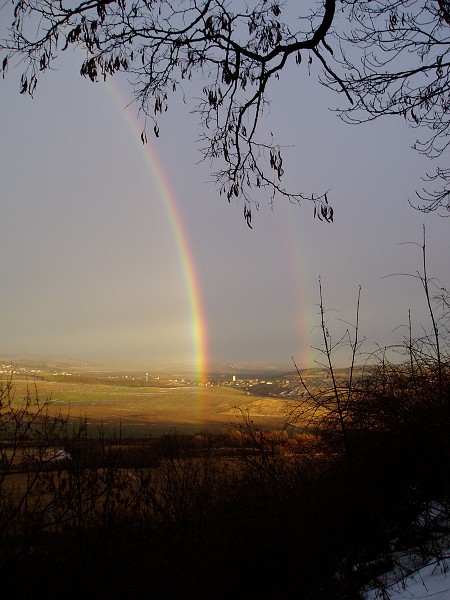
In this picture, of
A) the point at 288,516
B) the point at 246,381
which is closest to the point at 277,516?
the point at 288,516

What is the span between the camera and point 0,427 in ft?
13.4

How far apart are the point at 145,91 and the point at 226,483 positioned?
4.09 metres

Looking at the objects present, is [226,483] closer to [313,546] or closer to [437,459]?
[313,546]

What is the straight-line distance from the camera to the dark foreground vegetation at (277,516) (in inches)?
135

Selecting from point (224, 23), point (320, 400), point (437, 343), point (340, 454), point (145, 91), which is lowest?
point (340, 454)

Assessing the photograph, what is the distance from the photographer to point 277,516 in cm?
396

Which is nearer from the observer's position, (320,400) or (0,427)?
(0,427)

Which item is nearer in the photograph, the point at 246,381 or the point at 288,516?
the point at 288,516

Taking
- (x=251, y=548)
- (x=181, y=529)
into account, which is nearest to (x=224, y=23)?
(x=251, y=548)

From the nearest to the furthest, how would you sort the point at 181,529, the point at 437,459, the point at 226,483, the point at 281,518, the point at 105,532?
the point at 437,459 < the point at 281,518 < the point at 105,532 < the point at 181,529 < the point at 226,483

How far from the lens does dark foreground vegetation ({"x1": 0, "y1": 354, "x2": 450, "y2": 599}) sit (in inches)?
135

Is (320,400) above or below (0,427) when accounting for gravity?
above

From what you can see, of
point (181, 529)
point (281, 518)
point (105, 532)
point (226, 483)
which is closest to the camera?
point (281, 518)

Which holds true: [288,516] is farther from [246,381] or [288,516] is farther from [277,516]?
[246,381]
